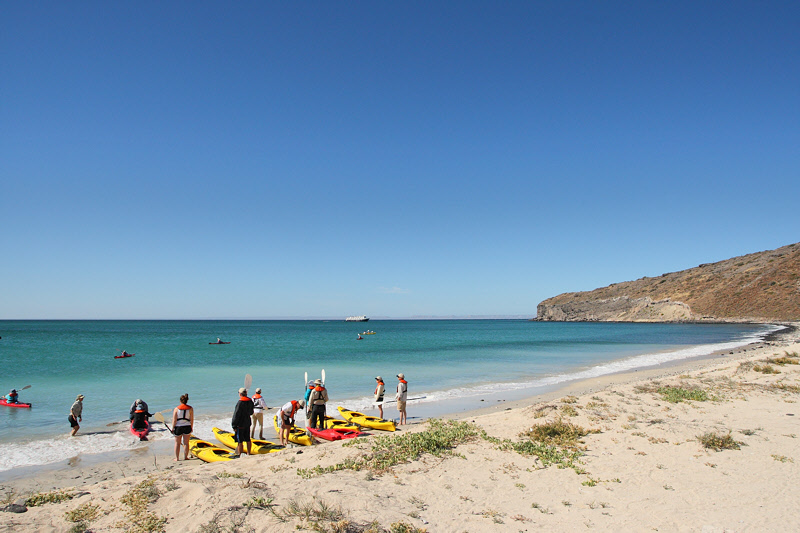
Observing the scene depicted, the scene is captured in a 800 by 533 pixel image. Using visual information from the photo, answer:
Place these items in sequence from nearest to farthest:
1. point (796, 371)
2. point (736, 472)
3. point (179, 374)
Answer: point (736, 472)
point (796, 371)
point (179, 374)

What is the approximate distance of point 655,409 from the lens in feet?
42.1

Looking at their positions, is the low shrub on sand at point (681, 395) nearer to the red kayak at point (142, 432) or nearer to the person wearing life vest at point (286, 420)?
the person wearing life vest at point (286, 420)

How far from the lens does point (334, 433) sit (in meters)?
12.3

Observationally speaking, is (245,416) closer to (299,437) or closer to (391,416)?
(299,437)

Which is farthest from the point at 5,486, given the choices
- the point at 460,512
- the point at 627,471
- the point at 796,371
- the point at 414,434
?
the point at 796,371

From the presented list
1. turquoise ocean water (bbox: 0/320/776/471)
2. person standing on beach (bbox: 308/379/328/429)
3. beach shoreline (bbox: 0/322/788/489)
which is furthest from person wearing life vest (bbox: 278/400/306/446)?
turquoise ocean water (bbox: 0/320/776/471)

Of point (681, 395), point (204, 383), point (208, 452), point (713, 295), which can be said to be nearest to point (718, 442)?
point (681, 395)

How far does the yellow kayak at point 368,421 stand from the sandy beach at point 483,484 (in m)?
2.94

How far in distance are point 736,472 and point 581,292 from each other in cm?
18576

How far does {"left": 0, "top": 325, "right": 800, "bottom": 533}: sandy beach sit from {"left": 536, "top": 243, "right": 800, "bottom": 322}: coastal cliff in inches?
3858

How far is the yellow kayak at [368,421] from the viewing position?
13344 millimetres

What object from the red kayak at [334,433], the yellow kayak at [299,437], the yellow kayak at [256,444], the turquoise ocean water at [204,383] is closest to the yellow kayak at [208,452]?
the yellow kayak at [256,444]

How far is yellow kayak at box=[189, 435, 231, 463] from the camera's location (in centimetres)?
1024

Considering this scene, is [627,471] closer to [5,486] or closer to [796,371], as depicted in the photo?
[5,486]
